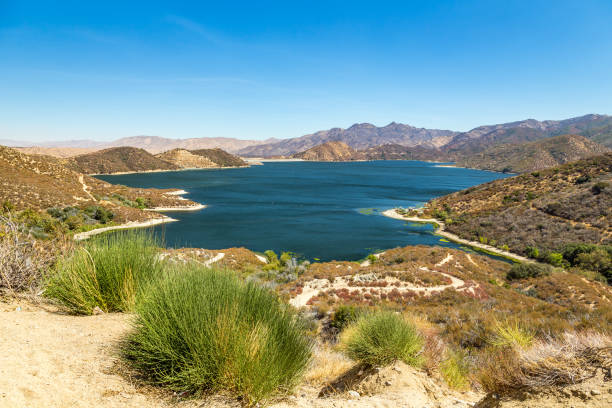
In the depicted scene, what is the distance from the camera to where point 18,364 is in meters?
2.92

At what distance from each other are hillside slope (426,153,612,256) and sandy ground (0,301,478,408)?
3877 centimetres

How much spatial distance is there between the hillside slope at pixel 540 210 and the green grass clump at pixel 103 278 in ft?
134

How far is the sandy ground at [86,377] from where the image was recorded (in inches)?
106

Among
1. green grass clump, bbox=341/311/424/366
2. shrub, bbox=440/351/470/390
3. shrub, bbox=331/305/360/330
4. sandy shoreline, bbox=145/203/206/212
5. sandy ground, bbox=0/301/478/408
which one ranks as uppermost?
sandy ground, bbox=0/301/478/408

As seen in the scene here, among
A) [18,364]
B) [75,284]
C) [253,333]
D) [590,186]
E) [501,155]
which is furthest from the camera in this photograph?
[501,155]

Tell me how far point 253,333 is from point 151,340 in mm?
1086

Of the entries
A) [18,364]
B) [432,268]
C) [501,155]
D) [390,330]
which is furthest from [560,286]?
[501,155]

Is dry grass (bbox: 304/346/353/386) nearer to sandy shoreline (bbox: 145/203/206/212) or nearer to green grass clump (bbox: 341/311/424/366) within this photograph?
green grass clump (bbox: 341/311/424/366)

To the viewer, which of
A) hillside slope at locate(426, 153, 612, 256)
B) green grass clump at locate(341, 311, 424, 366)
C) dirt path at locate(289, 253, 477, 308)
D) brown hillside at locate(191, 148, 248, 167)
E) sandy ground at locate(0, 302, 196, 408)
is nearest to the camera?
sandy ground at locate(0, 302, 196, 408)

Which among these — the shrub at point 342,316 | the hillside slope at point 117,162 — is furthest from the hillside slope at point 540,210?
the hillside slope at point 117,162

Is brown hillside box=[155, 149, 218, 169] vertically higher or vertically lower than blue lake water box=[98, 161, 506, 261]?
higher

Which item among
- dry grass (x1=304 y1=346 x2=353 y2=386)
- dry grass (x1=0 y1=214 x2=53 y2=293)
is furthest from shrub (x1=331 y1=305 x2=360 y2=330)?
dry grass (x1=0 y1=214 x2=53 y2=293)

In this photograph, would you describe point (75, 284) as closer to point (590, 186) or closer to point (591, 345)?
point (591, 345)

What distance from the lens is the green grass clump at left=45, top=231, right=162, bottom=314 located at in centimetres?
473
